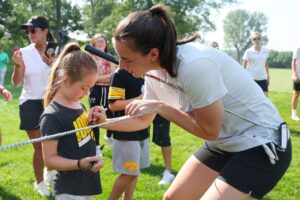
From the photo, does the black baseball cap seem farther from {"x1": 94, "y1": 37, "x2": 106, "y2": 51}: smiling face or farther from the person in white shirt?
the person in white shirt

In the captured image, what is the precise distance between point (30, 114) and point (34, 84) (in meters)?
0.32

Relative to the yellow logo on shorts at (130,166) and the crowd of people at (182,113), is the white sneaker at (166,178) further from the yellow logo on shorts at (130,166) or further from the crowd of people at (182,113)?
the crowd of people at (182,113)

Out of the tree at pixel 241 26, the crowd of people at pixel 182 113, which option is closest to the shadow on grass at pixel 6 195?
the crowd of people at pixel 182 113

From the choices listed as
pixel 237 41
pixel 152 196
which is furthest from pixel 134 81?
pixel 237 41

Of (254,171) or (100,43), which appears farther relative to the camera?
(100,43)

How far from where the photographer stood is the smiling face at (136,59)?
211 cm

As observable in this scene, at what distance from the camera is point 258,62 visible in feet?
28.7

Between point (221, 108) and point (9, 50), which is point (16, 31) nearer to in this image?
point (9, 50)

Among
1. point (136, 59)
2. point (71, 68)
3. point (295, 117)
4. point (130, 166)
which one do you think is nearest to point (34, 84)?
point (130, 166)

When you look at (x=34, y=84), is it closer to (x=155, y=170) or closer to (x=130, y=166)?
(x=130, y=166)

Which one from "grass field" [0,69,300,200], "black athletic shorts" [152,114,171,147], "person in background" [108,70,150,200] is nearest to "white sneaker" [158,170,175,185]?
"grass field" [0,69,300,200]

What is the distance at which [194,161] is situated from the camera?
2.76m

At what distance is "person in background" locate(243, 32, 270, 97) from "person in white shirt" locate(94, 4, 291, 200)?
6404 millimetres

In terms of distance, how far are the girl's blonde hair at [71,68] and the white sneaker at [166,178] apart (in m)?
2.40
